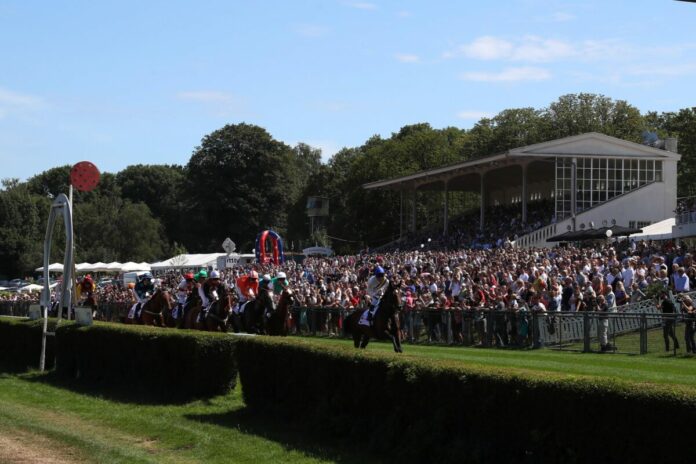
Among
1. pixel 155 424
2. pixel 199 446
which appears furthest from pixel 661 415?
pixel 155 424

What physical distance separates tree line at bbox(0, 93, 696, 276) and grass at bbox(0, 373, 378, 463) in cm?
5849

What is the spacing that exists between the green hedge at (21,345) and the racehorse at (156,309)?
2.62m

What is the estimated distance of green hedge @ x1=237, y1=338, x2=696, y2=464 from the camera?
7590 millimetres

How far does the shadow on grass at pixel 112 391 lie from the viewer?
583 inches

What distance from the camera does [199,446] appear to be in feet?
37.1

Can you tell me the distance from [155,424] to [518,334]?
10.5 m

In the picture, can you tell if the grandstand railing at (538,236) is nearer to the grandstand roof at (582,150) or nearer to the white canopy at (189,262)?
the grandstand roof at (582,150)

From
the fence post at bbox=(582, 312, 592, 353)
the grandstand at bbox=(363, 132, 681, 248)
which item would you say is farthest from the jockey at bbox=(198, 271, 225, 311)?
the grandstand at bbox=(363, 132, 681, 248)

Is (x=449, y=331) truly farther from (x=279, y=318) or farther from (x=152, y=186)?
(x=152, y=186)

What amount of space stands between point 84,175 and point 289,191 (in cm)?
6400

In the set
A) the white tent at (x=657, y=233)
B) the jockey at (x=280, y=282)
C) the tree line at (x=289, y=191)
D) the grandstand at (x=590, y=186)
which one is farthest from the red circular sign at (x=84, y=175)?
the tree line at (x=289, y=191)

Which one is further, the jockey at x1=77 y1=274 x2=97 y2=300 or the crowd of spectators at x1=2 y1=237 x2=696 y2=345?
the jockey at x1=77 y1=274 x2=97 y2=300

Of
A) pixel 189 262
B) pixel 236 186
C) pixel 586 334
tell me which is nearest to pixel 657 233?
pixel 586 334

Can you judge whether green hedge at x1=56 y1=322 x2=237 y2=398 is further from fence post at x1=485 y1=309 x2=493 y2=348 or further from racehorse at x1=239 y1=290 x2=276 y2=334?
fence post at x1=485 y1=309 x2=493 y2=348
